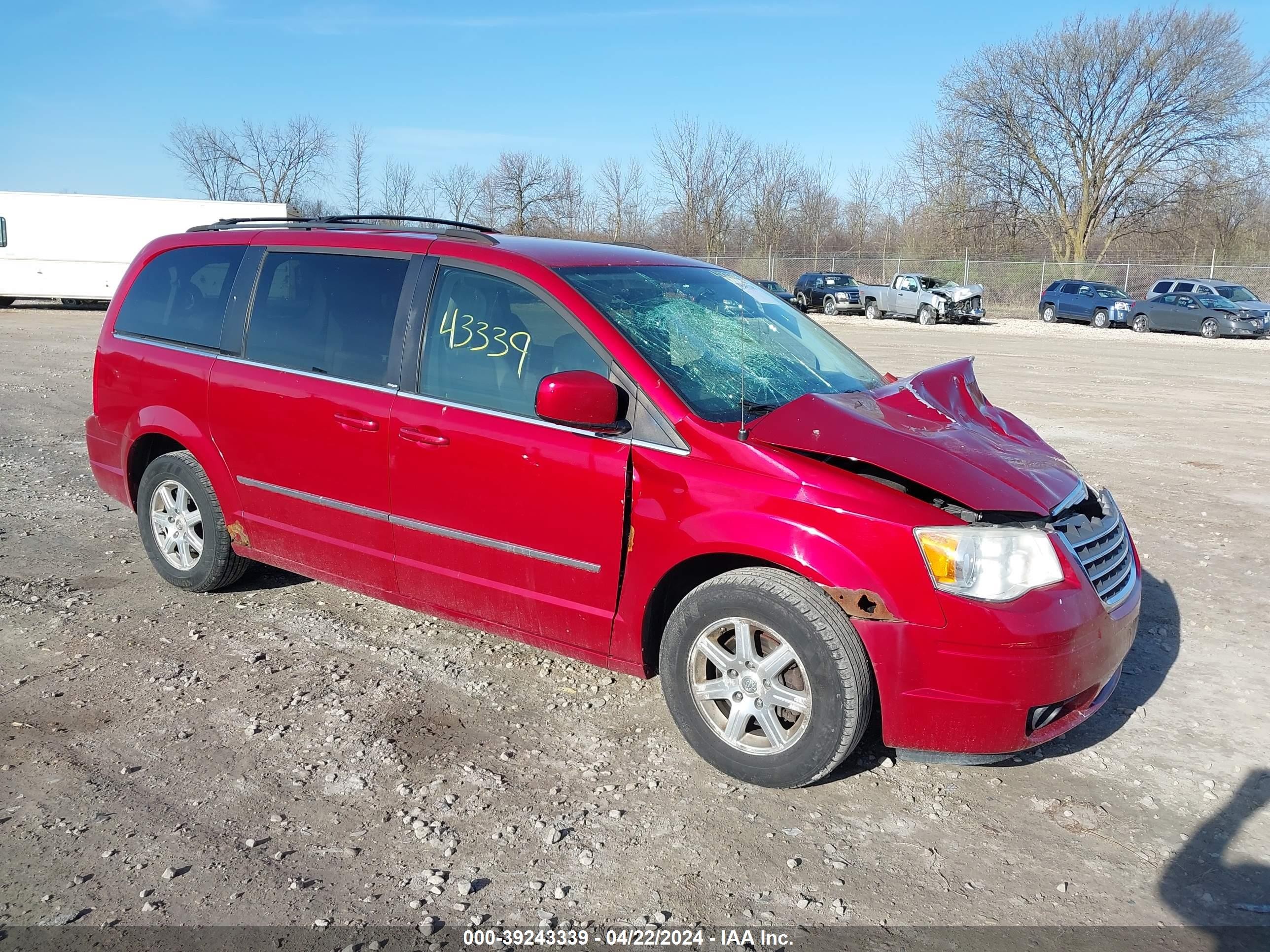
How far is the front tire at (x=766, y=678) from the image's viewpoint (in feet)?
10.6

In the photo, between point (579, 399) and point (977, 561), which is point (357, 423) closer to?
point (579, 399)

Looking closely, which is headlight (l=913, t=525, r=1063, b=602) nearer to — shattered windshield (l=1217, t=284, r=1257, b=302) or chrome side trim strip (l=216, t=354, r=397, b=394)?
chrome side trim strip (l=216, t=354, r=397, b=394)

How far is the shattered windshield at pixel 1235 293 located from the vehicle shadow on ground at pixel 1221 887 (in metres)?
32.6

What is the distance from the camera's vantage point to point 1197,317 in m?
30.4

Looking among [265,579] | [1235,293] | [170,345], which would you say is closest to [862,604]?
[265,579]

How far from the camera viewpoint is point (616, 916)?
2779mm

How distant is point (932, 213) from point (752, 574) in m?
54.9

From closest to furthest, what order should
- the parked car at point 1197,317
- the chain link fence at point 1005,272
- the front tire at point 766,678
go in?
the front tire at point 766,678
the parked car at point 1197,317
the chain link fence at point 1005,272

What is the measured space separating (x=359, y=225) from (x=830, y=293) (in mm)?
34122

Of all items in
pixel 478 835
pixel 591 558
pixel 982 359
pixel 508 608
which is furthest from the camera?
pixel 982 359

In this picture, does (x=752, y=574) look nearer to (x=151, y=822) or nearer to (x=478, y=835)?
(x=478, y=835)

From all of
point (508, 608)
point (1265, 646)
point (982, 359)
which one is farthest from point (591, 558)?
point (982, 359)

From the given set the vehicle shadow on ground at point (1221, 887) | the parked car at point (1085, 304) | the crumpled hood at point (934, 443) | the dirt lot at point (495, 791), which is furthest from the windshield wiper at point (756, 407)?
the parked car at point (1085, 304)

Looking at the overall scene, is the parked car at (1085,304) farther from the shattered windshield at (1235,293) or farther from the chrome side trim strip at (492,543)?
the chrome side trim strip at (492,543)
